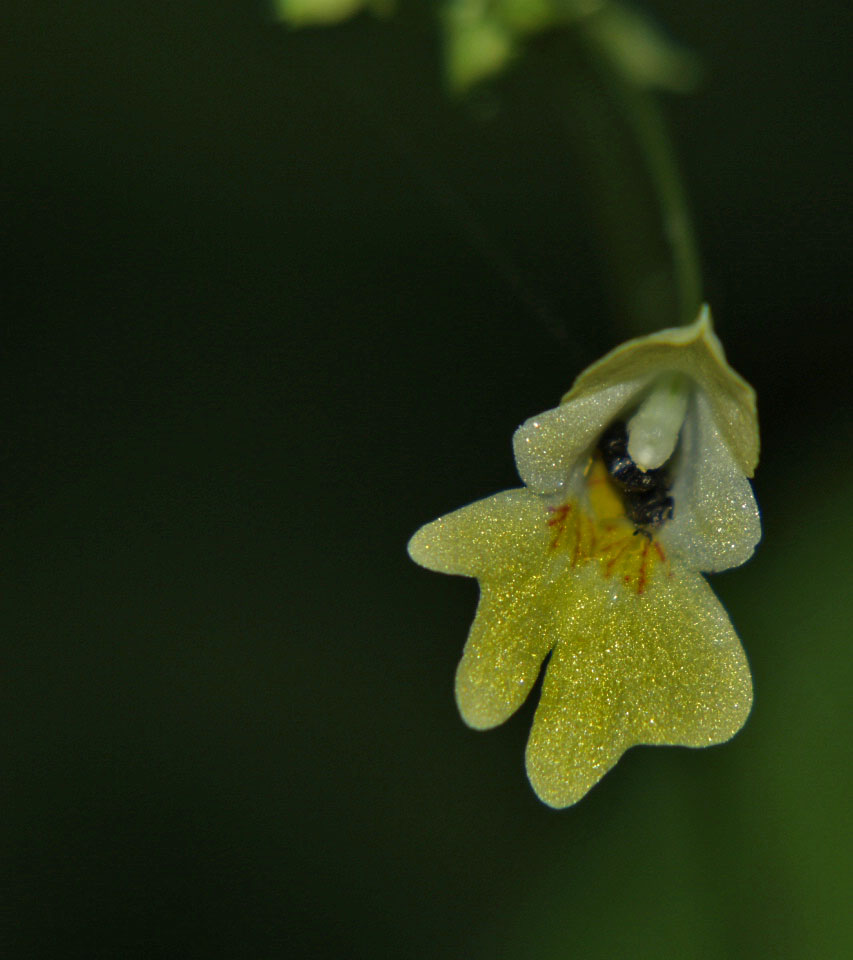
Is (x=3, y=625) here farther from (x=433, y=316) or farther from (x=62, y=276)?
(x=433, y=316)

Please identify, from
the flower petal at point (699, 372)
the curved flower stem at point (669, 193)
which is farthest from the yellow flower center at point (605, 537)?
the curved flower stem at point (669, 193)

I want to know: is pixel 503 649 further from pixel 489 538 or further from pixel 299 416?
pixel 299 416

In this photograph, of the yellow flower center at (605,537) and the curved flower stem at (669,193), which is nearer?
the curved flower stem at (669,193)

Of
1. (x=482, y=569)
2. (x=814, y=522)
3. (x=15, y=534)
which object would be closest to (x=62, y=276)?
(x=15, y=534)

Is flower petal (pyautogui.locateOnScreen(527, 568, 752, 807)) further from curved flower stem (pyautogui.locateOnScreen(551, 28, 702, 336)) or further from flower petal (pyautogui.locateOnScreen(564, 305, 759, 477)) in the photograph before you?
curved flower stem (pyautogui.locateOnScreen(551, 28, 702, 336))

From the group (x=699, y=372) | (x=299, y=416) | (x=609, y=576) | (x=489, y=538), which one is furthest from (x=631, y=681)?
(x=299, y=416)

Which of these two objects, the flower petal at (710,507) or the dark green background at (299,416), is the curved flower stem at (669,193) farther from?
the dark green background at (299,416)

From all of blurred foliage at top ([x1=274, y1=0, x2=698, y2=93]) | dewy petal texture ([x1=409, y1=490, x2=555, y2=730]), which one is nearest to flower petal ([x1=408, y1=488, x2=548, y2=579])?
dewy petal texture ([x1=409, y1=490, x2=555, y2=730])
